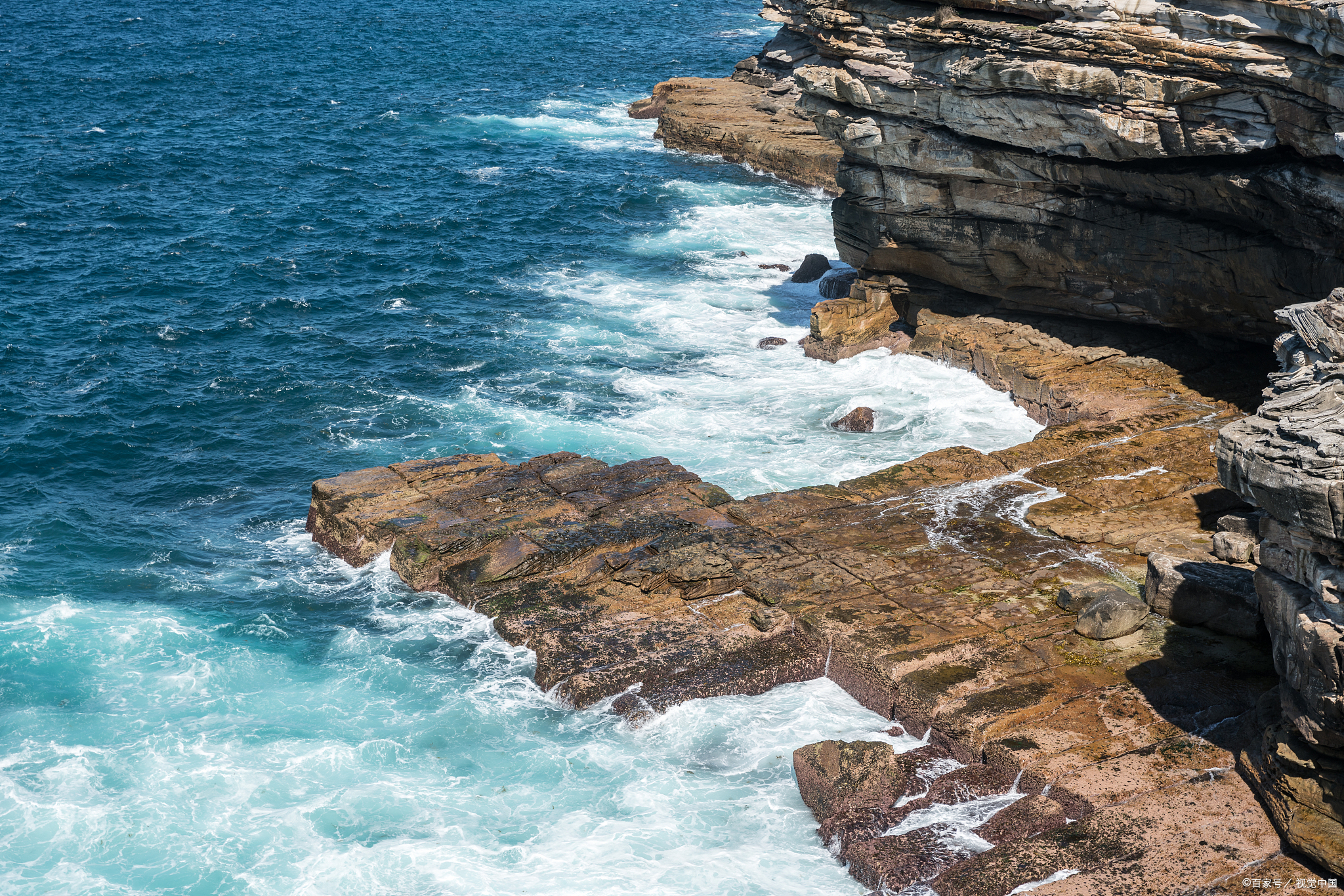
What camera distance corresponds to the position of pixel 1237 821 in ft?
54.6

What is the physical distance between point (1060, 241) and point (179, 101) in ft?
220

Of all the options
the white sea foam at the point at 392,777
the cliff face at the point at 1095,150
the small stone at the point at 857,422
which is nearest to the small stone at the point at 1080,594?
the white sea foam at the point at 392,777

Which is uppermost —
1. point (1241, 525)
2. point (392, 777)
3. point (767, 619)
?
point (1241, 525)

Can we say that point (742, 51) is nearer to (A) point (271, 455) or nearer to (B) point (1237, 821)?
(A) point (271, 455)

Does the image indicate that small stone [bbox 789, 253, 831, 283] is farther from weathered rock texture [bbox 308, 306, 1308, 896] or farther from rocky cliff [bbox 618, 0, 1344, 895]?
weathered rock texture [bbox 308, 306, 1308, 896]

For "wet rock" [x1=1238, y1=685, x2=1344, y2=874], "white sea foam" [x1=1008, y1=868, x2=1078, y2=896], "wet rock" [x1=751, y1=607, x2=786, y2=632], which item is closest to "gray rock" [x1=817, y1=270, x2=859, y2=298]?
"wet rock" [x1=751, y1=607, x2=786, y2=632]

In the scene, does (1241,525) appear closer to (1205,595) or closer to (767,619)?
(1205,595)

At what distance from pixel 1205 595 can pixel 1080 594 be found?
2276 millimetres

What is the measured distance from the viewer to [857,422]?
3503 cm

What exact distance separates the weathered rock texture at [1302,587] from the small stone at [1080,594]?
4193mm

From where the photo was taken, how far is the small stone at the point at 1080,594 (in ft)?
71.9

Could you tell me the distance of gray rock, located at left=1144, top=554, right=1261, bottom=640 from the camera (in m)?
20.5

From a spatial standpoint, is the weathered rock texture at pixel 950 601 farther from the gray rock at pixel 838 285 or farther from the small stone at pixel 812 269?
the small stone at pixel 812 269

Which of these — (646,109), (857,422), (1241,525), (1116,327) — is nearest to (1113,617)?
(1241,525)
